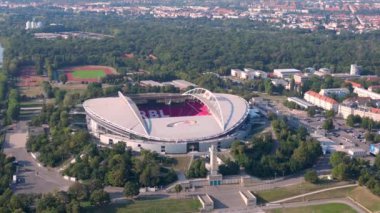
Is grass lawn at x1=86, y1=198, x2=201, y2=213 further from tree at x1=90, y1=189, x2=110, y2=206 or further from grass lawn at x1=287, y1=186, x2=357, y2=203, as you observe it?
grass lawn at x1=287, y1=186, x2=357, y2=203

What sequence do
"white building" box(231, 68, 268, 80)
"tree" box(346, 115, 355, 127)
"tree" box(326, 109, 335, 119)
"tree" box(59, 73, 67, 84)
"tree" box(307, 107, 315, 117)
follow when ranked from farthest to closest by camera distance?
"white building" box(231, 68, 268, 80) < "tree" box(59, 73, 67, 84) < "tree" box(307, 107, 315, 117) < "tree" box(326, 109, 335, 119) < "tree" box(346, 115, 355, 127)

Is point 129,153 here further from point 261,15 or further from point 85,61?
point 261,15

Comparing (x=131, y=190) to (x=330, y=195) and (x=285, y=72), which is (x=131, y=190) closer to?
(x=330, y=195)

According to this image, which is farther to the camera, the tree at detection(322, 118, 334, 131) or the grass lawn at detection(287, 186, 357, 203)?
the tree at detection(322, 118, 334, 131)

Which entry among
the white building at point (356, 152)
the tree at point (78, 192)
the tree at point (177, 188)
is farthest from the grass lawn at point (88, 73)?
the tree at point (78, 192)

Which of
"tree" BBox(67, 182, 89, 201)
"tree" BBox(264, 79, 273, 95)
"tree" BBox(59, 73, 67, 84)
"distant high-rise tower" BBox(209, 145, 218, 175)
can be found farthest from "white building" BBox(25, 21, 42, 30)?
"tree" BBox(67, 182, 89, 201)

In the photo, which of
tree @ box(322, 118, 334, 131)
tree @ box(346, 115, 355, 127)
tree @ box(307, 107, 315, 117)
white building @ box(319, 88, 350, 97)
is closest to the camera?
tree @ box(322, 118, 334, 131)
